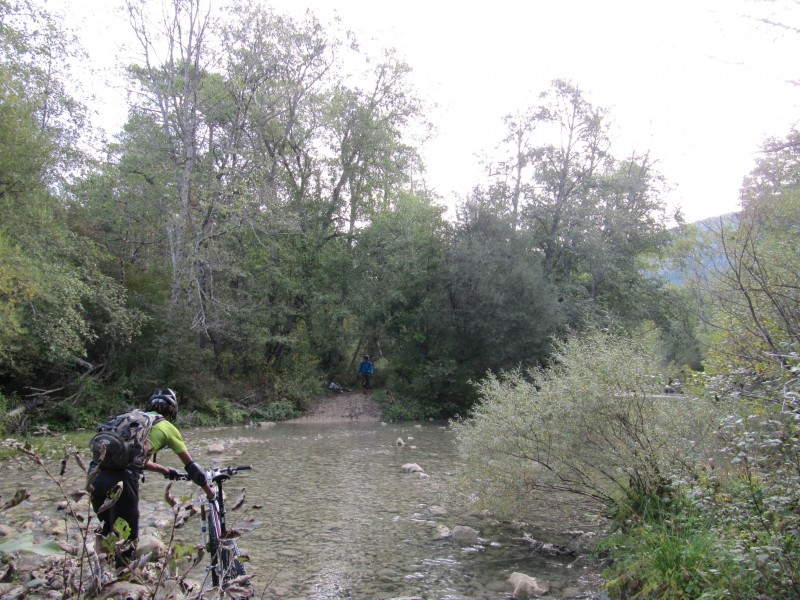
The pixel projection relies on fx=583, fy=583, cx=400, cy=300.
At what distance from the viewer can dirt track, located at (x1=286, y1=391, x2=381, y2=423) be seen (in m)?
22.8

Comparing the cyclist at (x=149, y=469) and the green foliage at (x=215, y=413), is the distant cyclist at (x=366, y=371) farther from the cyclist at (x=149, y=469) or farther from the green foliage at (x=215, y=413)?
the cyclist at (x=149, y=469)

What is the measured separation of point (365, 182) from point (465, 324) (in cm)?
840

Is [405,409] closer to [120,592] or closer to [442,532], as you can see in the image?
[442,532]

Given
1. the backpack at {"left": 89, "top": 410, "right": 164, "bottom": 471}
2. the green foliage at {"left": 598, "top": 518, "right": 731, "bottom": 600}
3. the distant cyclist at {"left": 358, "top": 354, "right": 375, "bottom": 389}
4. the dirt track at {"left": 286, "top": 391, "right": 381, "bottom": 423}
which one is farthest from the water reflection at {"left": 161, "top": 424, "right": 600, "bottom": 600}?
the distant cyclist at {"left": 358, "top": 354, "right": 375, "bottom": 389}

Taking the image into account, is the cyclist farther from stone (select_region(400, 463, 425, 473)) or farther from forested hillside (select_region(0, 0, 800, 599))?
stone (select_region(400, 463, 425, 473))

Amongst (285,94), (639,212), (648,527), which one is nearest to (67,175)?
(285,94)

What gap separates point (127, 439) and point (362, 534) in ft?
14.5

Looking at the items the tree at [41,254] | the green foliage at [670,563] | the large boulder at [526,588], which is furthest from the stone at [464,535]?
the tree at [41,254]

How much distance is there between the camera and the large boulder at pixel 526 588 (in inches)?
232

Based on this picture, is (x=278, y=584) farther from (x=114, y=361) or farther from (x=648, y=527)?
(x=114, y=361)

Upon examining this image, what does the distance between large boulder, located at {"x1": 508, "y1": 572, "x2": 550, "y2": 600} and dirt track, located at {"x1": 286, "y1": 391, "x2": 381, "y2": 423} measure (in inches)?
651

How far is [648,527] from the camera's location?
5.89 meters

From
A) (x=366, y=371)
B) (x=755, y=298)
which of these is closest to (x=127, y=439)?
(x=755, y=298)

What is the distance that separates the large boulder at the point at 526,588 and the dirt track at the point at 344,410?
1654cm
